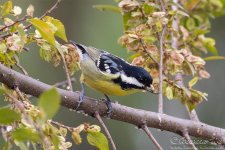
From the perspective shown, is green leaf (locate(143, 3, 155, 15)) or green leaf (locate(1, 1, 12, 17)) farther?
green leaf (locate(143, 3, 155, 15))

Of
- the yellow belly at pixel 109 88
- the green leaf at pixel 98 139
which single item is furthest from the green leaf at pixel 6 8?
the yellow belly at pixel 109 88

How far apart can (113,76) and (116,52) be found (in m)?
2.61

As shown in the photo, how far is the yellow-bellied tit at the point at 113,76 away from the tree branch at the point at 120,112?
0.27 meters

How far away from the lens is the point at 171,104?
23.1ft

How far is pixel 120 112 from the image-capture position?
2414 millimetres

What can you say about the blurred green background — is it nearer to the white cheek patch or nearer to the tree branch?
the white cheek patch

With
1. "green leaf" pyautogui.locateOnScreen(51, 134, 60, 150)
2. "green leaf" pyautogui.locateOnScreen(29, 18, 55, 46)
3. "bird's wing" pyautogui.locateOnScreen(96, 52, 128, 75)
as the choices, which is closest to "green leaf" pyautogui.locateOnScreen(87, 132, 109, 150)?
"green leaf" pyautogui.locateOnScreen(51, 134, 60, 150)

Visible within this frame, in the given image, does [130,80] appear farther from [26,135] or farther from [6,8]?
[26,135]

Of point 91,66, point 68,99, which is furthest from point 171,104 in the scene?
point 68,99

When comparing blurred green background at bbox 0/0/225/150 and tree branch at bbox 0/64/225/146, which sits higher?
tree branch at bbox 0/64/225/146

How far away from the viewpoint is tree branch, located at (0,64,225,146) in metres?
2.13

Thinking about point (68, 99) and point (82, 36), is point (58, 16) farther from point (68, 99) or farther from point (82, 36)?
point (68, 99)

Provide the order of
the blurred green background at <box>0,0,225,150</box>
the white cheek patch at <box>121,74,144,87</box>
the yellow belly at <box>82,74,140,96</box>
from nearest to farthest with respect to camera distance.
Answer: the white cheek patch at <box>121,74,144,87</box> → the yellow belly at <box>82,74,140,96</box> → the blurred green background at <box>0,0,225,150</box>

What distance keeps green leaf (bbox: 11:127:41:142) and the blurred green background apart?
3.88m
